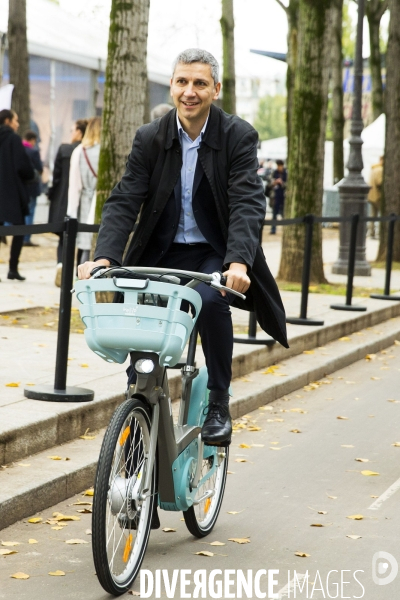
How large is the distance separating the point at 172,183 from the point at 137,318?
797 millimetres

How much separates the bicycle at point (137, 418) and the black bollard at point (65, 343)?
6.34ft

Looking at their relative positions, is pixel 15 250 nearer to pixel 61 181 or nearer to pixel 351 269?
pixel 61 181

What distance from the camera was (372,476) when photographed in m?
5.95

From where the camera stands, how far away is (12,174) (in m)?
13.7

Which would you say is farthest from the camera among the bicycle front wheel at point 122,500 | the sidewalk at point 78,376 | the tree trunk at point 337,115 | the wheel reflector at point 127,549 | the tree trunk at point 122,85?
the tree trunk at point 337,115

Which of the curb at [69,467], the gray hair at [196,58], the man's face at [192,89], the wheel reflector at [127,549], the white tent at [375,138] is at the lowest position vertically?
the curb at [69,467]

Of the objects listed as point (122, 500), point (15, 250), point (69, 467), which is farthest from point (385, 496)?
point (15, 250)

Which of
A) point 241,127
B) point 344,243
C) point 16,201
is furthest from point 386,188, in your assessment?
point 241,127

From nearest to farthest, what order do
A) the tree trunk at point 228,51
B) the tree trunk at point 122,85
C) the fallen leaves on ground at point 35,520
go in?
1. the fallen leaves on ground at point 35,520
2. the tree trunk at point 122,85
3. the tree trunk at point 228,51

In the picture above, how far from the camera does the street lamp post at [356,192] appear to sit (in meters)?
17.3

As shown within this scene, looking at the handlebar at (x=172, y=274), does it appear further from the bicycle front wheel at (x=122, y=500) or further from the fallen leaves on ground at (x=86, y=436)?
the fallen leaves on ground at (x=86, y=436)

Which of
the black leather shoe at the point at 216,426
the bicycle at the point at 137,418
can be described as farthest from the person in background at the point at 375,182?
the bicycle at the point at 137,418

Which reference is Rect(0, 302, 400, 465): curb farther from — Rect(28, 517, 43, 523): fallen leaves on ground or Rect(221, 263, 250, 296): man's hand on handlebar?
Rect(221, 263, 250, 296): man's hand on handlebar

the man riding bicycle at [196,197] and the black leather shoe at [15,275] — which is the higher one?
the man riding bicycle at [196,197]
